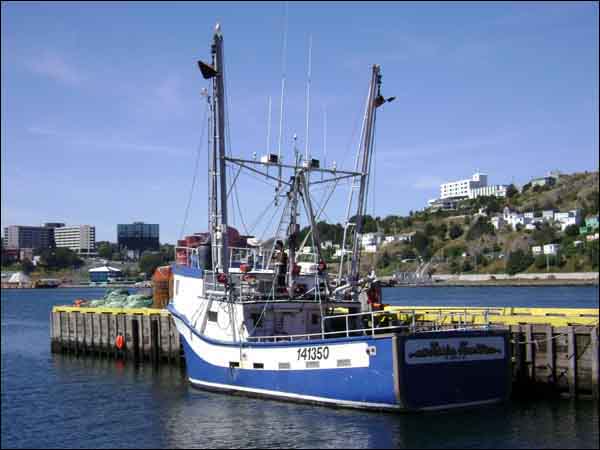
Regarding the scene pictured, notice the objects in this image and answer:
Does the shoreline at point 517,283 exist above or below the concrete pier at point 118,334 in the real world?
below

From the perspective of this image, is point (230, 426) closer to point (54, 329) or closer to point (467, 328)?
point (467, 328)

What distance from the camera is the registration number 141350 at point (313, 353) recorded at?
2263 centimetres

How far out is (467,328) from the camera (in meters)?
23.9

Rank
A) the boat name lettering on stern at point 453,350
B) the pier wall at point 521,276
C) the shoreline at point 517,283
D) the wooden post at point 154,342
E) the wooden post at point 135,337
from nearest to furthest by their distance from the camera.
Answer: the boat name lettering on stern at point 453,350 → the wooden post at point 154,342 → the wooden post at point 135,337 → the shoreline at point 517,283 → the pier wall at point 521,276

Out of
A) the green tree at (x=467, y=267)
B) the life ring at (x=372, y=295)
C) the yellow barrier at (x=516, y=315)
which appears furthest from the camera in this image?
the green tree at (x=467, y=267)

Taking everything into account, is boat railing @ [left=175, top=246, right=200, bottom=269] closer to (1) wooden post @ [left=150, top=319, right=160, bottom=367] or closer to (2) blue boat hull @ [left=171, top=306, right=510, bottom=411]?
(2) blue boat hull @ [left=171, top=306, right=510, bottom=411]

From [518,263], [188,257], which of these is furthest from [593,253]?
[188,257]

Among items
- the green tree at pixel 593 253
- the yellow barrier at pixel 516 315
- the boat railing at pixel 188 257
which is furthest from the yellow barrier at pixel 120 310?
the green tree at pixel 593 253

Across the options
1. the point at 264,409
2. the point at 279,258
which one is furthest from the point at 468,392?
the point at 279,258

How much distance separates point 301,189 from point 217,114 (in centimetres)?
398

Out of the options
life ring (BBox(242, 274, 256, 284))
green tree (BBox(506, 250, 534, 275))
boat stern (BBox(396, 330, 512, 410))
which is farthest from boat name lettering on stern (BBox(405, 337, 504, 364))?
green tree (BBox(506, 250, 534, 275))

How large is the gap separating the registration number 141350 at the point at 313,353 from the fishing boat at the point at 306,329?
Result: 0.04 meters

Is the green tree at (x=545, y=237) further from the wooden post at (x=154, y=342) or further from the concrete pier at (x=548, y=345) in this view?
the concrete pier at (x=548, y=345)

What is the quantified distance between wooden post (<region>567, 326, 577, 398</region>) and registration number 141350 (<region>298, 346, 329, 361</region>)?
25.1 ft
